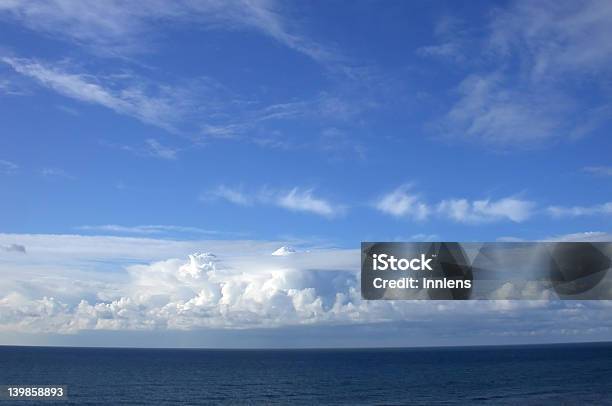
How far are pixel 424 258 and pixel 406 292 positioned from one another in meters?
1.99

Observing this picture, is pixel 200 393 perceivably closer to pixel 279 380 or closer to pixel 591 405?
pixel 279 380

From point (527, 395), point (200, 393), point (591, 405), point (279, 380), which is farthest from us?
point (279, 380)

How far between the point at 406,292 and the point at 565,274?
8.36 metres

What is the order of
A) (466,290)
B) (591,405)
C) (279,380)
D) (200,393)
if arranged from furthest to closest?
1. (279,380)
2. (200,393)
3. (591,405)
4. (466,290)

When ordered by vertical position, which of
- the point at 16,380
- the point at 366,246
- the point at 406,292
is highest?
the point at 366,246

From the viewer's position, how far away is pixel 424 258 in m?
29.6

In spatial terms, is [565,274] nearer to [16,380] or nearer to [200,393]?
[200,393]

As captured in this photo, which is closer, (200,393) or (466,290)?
(466,290)

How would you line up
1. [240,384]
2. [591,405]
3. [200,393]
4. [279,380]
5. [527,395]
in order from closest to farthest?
[591,405] < [527,395] < [200,393] < [240,384] < [279,380]

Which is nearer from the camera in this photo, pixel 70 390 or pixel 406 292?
pixel 406 292

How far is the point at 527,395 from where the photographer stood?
407 feet

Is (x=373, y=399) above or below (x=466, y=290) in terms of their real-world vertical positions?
below

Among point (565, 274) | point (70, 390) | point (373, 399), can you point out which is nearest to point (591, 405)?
point (373, 399)

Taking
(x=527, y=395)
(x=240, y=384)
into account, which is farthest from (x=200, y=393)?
(x=527, y=395)
